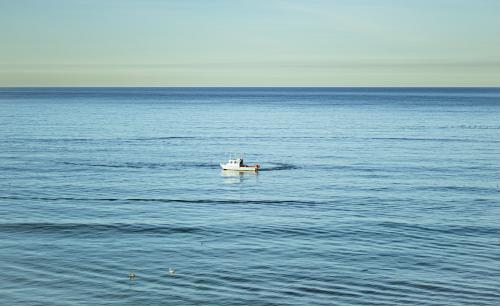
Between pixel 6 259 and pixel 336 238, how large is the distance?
90.3 ft

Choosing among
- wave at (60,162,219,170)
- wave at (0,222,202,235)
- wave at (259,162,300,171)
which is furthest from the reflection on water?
wave at (0,222,202,235)

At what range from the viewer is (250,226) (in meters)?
64.2

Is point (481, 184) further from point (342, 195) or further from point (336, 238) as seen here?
point (336, 238)

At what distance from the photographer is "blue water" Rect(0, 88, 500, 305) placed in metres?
44.9

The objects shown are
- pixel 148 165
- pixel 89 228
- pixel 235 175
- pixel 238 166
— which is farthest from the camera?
pixel 148 165

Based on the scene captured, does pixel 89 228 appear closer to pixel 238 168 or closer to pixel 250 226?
pixel 250 226

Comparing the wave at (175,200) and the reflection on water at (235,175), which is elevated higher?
the wave at (175,200)

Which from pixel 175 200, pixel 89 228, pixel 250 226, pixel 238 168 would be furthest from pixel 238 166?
pixel 89 228

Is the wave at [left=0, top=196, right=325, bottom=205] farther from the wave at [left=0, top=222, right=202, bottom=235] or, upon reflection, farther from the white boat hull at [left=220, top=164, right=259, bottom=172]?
the white boat hull at [left=220, top=164, right=259, bottom=172]

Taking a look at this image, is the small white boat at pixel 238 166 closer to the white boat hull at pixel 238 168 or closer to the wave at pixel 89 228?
the white boat hull at pixel 238 168

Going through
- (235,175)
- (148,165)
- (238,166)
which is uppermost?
(238,166)

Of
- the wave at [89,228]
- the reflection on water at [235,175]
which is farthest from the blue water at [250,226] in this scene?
the reflection on water at [235,175]

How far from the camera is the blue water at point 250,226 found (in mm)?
44875

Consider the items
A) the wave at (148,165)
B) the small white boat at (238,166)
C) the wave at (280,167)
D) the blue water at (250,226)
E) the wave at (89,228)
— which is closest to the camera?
the blue water at (250,226)
